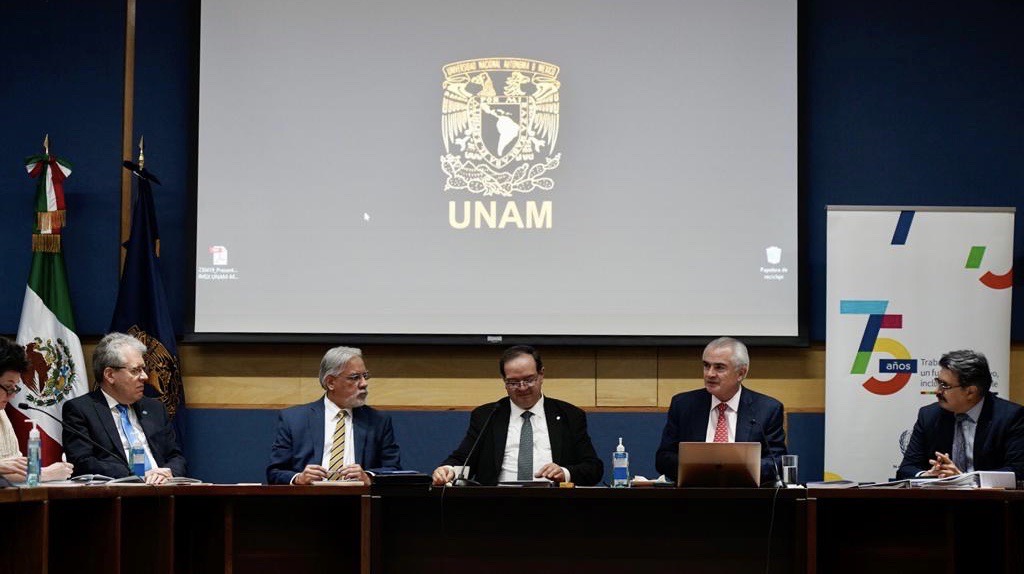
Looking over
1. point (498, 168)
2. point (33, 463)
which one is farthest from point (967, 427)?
point (33, 463)

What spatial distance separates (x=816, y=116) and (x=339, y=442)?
10.3 ft

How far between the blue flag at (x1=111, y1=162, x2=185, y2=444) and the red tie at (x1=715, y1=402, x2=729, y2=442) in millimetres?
2707

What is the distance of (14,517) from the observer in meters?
3.61

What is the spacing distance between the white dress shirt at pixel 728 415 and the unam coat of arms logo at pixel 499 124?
160 cm

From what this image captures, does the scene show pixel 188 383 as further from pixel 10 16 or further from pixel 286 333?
pixel 10 16

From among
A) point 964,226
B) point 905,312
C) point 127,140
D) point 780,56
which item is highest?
point 780,56

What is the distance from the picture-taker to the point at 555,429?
5.31 m

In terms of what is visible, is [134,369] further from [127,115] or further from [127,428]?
[127,115]

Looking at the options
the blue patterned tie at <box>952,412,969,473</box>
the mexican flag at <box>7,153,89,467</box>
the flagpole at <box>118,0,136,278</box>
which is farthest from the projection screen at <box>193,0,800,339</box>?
the blue patterned tie at <box>952,412,969,473</box>

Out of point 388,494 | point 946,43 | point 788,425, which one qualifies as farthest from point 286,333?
point 946,43

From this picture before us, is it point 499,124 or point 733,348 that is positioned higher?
point 499,124

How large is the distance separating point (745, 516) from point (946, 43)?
3.46 metres

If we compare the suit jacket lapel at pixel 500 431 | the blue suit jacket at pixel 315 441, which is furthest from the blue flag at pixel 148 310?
the suit jacket lapel at pixel 500 431

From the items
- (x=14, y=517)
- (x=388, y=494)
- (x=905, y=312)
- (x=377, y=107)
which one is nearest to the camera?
(x=14, y=517)
